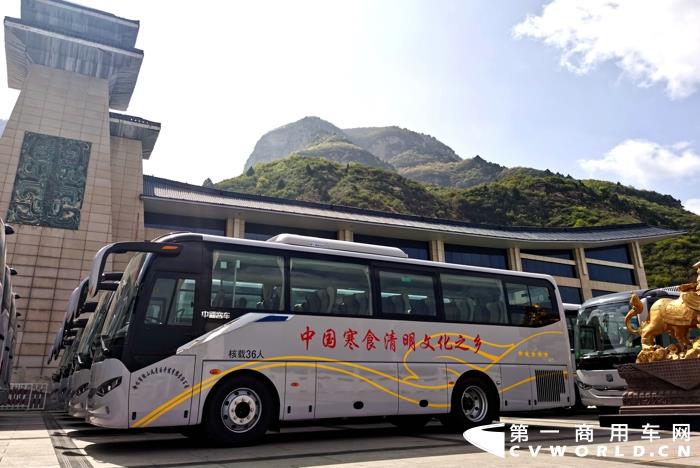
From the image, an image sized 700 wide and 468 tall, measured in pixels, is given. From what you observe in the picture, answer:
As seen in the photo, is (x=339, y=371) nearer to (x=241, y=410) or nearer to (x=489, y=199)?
(x=241, y=410)

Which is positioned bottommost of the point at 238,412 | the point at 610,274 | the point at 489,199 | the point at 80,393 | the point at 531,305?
the point at 238,412

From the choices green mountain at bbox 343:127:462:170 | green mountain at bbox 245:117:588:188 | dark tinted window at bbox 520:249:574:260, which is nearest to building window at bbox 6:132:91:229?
dark tinted window at bbox 520:249:574:260

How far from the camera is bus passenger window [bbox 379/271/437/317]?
8355 mm

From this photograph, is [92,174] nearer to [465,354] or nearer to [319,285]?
[319,285]

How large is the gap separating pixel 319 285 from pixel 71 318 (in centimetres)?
442

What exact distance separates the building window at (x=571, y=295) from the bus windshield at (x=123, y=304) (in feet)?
114

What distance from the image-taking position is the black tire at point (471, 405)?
8703 millimetres

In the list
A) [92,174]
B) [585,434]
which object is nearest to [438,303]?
[585,434]

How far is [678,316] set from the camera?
797 centimetres

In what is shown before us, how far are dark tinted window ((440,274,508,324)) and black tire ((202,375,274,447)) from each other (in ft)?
12.3

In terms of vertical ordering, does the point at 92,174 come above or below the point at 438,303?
above

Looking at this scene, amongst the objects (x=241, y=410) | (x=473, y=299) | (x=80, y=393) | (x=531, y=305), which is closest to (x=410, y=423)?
(x=473, y=299)

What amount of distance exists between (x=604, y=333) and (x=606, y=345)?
0.33 meters

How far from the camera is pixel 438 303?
8875 mm
